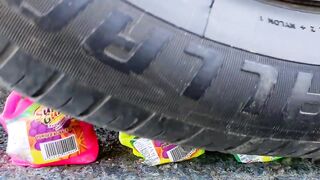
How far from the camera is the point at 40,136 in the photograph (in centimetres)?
129

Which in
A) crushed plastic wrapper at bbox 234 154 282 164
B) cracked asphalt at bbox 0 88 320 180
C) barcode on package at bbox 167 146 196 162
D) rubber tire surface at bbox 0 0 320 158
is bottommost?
cracked asphalt at bbox 0 88 320 180

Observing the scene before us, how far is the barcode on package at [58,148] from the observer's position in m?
1.29

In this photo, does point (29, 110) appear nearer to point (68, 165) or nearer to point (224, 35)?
point (68, 165)

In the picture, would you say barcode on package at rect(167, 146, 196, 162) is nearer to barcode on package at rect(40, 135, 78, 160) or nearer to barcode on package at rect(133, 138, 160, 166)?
barcode on package at rect(133, 138, 160, 166)

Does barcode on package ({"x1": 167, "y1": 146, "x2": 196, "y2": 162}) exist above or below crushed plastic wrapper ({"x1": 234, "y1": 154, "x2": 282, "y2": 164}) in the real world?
below

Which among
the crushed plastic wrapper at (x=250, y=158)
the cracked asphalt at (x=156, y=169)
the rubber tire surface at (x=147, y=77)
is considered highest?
the rubber tire surface at (x=147, y=77)

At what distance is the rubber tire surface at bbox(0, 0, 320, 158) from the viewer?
0.96m

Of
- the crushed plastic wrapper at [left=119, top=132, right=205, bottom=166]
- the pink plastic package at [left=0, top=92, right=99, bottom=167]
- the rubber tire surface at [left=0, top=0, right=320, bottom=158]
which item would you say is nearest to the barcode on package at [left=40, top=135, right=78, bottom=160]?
the pink plastic package at [left=0, top=92, right=99, bottom=167]

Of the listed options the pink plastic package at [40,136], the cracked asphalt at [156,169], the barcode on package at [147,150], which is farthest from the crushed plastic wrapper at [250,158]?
the pink plastic package at [40,136]

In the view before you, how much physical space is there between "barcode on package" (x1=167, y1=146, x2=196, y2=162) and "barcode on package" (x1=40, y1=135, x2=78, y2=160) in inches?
7.6

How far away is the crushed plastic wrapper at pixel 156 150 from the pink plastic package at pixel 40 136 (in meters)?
0.09

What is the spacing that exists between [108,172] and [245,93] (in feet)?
1.27

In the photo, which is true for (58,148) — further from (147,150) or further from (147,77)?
(147,77)

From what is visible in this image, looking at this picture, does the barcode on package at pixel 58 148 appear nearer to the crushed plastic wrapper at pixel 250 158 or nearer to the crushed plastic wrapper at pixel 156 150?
the crushed plastic wrapper at pixel 156 150
